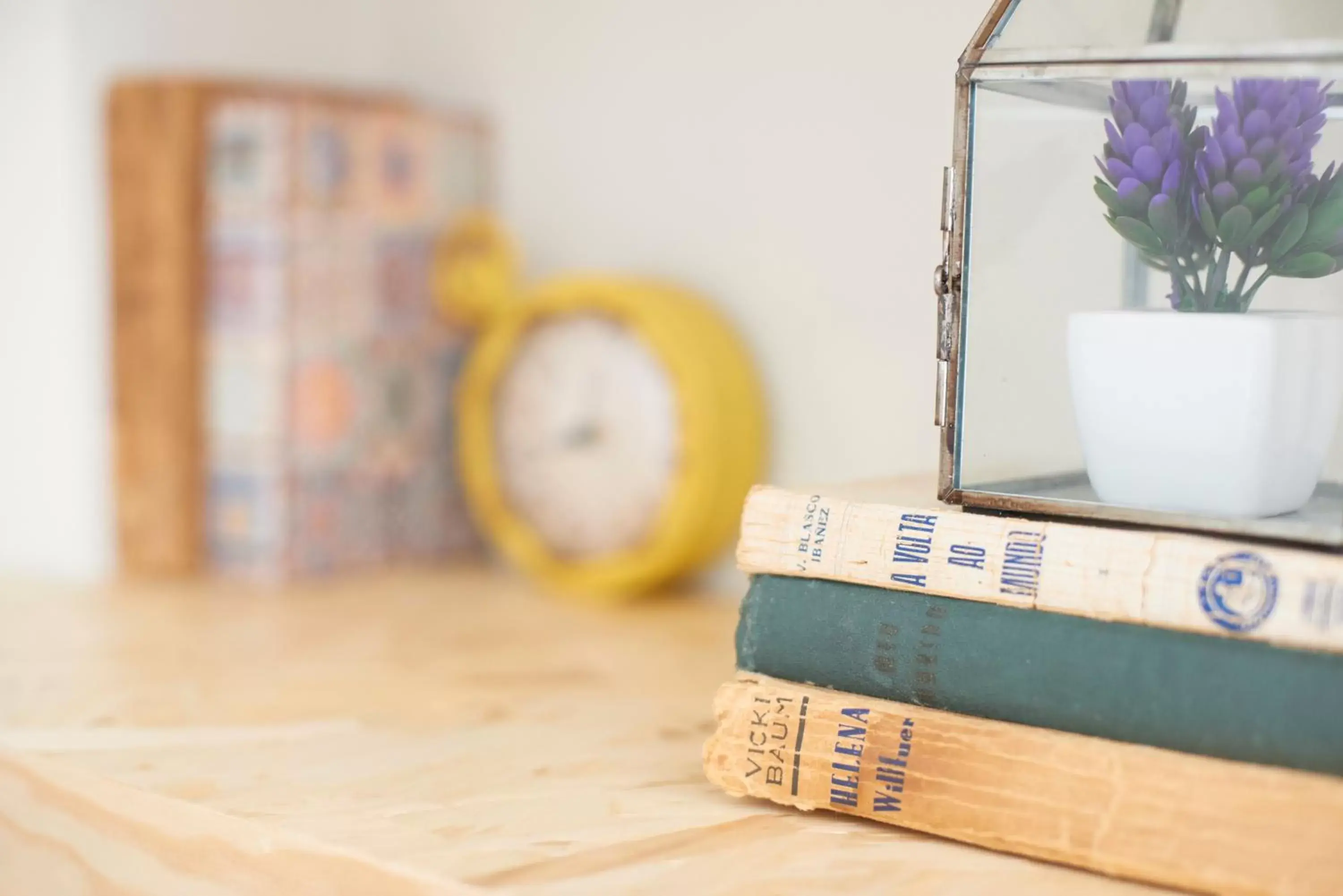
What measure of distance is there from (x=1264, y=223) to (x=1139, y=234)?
0.18 feet

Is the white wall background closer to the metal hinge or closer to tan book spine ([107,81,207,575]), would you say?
tan book spine ([107,81,207,575])

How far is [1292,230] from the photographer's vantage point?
25.0 inches

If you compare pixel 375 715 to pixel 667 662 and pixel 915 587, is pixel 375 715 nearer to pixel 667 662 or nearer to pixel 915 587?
pixel 667 662

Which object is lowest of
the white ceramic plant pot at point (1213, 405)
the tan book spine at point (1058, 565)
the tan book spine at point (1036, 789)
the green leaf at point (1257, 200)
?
the tan book spine at point (1036, 789)

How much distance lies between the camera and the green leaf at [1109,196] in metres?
0.67

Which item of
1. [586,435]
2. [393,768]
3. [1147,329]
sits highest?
[1147,329]

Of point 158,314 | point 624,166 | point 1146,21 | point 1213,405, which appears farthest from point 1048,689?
point 158,314

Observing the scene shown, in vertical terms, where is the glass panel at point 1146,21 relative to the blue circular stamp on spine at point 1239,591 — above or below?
above

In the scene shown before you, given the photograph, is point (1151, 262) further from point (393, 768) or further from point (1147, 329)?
point (393, 768)

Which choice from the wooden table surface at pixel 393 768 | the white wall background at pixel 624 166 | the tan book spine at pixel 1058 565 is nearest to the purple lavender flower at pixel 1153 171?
the tan book spine at pixel 1058 565

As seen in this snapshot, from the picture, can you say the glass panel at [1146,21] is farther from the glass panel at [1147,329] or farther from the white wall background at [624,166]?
the white wall background at [624,166]

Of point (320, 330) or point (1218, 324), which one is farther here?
point (320, 330)

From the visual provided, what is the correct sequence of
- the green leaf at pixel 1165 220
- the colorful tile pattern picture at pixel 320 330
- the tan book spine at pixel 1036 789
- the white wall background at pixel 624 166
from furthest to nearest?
the colorful tile pattern picture at pixel 320 330 → the white wall background at pixel 624 166 → the green leaf at pixel 1165 220 → the tan book spine at pixel 1036 789

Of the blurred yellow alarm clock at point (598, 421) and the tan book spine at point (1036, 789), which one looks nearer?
the tan book spine at point (1036, 789)
